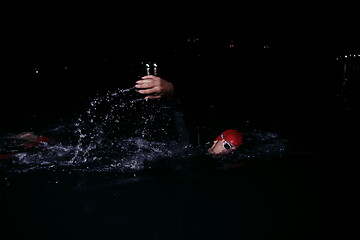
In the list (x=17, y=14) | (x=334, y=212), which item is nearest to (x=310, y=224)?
(x=334, y=212)

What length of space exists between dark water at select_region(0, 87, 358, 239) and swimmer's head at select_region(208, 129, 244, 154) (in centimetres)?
19

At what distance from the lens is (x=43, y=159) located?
4531 mm

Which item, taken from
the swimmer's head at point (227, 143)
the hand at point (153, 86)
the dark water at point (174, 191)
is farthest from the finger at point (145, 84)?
the swimmer's head at point (227, 143)

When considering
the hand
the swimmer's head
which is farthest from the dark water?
the hand

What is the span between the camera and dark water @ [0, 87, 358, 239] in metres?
2.64

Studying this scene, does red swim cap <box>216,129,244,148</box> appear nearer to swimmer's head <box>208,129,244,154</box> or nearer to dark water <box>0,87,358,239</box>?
swimmer's head <box>208,129,244,154</box>

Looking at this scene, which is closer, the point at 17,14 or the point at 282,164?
the point at 282,164

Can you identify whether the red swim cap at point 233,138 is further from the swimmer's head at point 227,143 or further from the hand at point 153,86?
the hand at point 153,86

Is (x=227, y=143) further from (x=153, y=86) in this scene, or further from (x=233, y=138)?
(x=153, y=86)

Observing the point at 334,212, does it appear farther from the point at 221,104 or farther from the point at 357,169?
the point at 221,104

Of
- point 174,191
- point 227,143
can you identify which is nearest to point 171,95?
point 174,191

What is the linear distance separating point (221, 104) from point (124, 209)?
979cm

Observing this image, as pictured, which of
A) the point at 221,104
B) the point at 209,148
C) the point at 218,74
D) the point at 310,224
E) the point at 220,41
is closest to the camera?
the point at 310,224

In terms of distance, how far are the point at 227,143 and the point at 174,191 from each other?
1.74 meters
